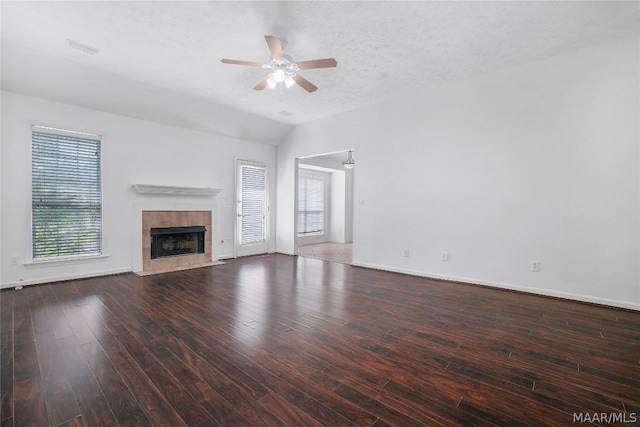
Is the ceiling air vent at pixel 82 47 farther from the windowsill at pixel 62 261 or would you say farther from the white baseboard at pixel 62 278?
the white baseboard at pixel 62 278

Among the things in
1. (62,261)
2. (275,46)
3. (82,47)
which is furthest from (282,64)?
(62,261)

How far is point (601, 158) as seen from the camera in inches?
139

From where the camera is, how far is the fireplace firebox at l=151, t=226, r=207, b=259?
548 cm

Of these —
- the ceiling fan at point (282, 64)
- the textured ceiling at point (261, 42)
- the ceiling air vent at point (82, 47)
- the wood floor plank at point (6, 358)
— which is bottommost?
the wood floor plank at point (6, 358)

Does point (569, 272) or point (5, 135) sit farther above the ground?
point (5, 135)

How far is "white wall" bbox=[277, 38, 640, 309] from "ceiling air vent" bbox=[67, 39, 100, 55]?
4193 mm

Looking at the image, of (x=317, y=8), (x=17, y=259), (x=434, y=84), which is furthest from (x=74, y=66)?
(x=434, y=84)

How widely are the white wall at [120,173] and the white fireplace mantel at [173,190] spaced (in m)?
0.11

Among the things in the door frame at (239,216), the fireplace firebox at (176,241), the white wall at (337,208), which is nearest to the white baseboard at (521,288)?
the door frame at (239,216)

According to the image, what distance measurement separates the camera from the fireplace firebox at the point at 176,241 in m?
5.48

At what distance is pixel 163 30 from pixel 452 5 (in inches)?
117

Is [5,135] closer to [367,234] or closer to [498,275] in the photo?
[367,234]

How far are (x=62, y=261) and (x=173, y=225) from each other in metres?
1.70

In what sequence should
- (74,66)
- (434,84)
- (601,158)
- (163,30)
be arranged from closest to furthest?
(163,30) → (601,158) → (74,66) → (434,84)
